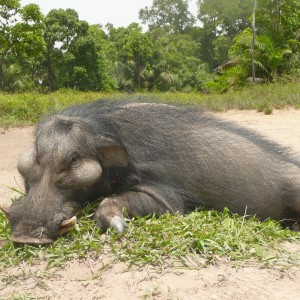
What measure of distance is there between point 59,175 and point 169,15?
7327 cm

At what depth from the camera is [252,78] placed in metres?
24.4

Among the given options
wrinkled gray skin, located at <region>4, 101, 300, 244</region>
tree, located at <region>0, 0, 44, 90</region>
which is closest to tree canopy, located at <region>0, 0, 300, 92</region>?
tree, located at <region>0, 0, 44, 90</region>

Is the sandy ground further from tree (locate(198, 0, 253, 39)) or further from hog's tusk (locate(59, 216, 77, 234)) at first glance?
tree (locate(198, 0, 253, 39))

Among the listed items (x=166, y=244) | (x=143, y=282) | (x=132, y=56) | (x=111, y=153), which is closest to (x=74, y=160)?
(x=111, y=153)

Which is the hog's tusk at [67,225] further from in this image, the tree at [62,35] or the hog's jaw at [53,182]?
the tree at [62,35]

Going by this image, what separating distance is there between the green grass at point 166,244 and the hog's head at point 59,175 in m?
0.11

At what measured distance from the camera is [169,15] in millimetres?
74438

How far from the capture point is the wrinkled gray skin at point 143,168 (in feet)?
12.4

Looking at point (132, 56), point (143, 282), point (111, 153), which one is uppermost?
point (111, 153)

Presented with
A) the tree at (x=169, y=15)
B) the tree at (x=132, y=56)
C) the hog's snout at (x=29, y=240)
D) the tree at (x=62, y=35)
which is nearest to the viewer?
the hog's snout at (x=29, y=240)

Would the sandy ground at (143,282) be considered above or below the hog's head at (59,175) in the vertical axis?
below

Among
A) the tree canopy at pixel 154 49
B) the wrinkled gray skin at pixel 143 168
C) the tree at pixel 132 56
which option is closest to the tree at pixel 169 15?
the tree canopy at pixel 154 49

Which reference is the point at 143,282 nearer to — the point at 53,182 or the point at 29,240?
the point at 29,240

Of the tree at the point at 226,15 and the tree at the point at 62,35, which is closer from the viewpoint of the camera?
the tree at the point at 62,35
